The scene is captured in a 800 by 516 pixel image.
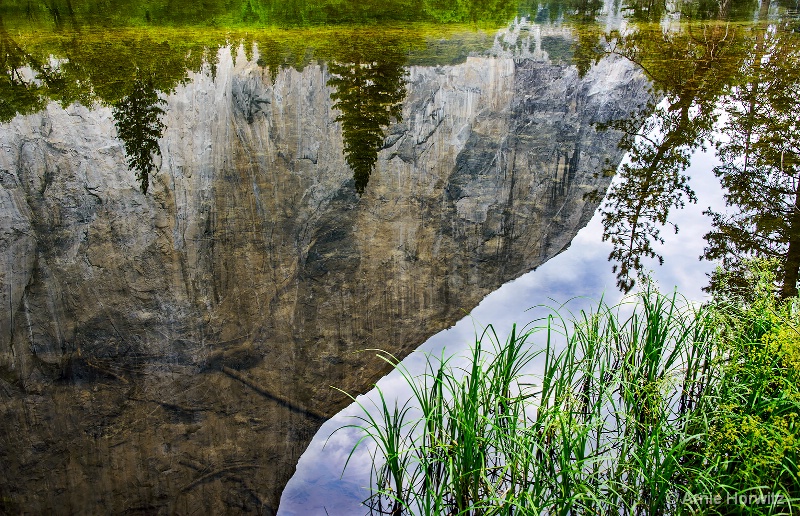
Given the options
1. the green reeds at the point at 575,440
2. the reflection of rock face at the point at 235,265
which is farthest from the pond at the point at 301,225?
the green reeds at the point at 575,440

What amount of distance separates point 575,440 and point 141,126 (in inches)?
190

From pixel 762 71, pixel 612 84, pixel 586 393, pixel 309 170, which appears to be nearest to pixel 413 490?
pixel 586 393

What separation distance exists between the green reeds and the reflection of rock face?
0.66m

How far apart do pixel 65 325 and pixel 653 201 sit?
13.1 feet

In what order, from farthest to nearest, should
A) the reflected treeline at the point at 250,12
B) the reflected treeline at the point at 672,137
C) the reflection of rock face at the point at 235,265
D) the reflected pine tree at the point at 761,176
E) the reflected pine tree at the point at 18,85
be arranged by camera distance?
the reflected treeline at the point at 250,12
the reflected pine tree at the point at 18,85
the reflected treeline at the point at 672,137
the reflected pine tree at the point at 761,176
the reflection of rock face at the point at 235,265

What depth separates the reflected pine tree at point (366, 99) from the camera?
5.39 metres

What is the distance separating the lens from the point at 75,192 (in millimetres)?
4754

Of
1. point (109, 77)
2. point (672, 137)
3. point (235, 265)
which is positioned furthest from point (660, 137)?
point (109, 77)

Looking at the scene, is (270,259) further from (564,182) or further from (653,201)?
(653,201)

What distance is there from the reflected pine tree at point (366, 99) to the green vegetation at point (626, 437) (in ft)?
8.76

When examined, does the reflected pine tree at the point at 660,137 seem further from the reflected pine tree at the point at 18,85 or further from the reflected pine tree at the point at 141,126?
the reflected pine tree at the point at 18,85

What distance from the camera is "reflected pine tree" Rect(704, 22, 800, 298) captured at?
4.12 metres

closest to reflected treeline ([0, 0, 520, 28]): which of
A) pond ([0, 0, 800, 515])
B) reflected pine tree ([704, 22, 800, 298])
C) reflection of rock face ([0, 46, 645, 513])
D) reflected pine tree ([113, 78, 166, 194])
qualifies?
pond ([0, 0, 800, 515])

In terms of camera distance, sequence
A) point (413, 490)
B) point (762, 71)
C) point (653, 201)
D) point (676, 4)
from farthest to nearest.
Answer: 1. point (676, 4)
2. point (762, 71)
3. point (653, 201)
4. point (413, 490)
